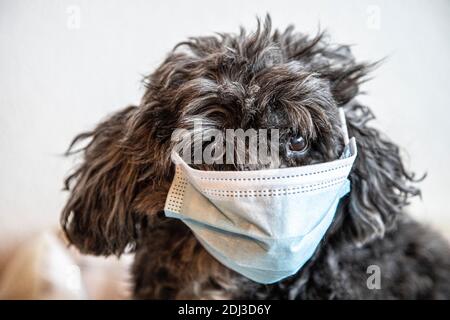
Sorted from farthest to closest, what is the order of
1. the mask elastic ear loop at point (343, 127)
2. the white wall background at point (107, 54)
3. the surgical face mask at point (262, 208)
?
the white wall background at point (107, 54) < the mask elastic ear loop at point (343, 127) < the surgical face mask at point (262, 208)

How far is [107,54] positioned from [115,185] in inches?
12.1

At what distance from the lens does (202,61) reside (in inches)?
36.4

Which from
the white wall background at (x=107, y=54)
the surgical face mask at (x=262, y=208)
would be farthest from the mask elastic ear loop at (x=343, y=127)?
the white wall background at (x=107, y=54)

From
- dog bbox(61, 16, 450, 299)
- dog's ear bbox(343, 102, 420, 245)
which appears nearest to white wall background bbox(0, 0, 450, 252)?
dog bbox(61, 16, 450, 299)

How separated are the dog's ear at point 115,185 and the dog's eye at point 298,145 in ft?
0.77

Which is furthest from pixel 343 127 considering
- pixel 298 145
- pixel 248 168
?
pixel 248 168

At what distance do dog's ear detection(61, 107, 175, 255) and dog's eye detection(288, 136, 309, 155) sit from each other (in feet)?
0.77

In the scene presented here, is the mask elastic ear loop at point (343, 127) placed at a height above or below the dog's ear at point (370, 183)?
above

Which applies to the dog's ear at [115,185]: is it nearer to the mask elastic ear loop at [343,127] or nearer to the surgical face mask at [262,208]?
the surgical face mask at [262,208]

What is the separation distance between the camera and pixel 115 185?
102 centimetres

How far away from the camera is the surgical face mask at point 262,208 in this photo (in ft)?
2.68

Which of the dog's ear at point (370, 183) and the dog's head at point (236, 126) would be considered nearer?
the dog's head at point (236, 126)

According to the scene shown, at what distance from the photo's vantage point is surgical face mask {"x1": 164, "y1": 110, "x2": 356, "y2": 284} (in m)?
0.82
